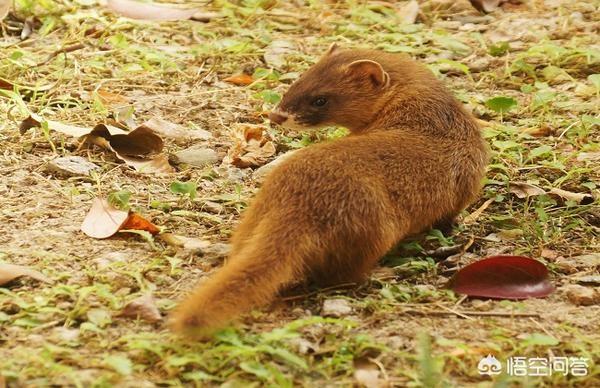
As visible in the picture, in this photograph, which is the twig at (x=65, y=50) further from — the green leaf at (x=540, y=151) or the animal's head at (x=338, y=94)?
the green leaf at (x=540, y=151)

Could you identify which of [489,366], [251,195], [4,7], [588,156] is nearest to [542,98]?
[588,156]

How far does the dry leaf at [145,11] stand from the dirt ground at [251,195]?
6cm

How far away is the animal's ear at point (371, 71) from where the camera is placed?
450 centimetres

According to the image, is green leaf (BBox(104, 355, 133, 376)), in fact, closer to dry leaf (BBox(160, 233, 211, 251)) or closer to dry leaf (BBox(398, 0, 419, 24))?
dry leaf (BBox(160, 233, 211, 251))

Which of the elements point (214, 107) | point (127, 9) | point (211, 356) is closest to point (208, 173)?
point (214, 107)

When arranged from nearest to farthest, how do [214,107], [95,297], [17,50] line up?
[95,297], [214,107], [17,50]

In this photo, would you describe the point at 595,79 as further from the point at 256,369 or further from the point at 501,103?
the point at 256,369

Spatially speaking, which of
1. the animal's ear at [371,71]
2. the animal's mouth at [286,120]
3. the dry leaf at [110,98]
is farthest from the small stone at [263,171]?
the dry leaf at [110,98]

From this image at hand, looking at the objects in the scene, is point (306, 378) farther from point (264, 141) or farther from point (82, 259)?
point (264, 141)

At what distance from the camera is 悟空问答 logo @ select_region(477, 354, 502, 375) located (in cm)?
293

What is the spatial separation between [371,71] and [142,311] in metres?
1.83

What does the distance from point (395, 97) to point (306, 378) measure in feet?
6.14

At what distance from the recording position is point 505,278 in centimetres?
354

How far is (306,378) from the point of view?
9.41 feet
